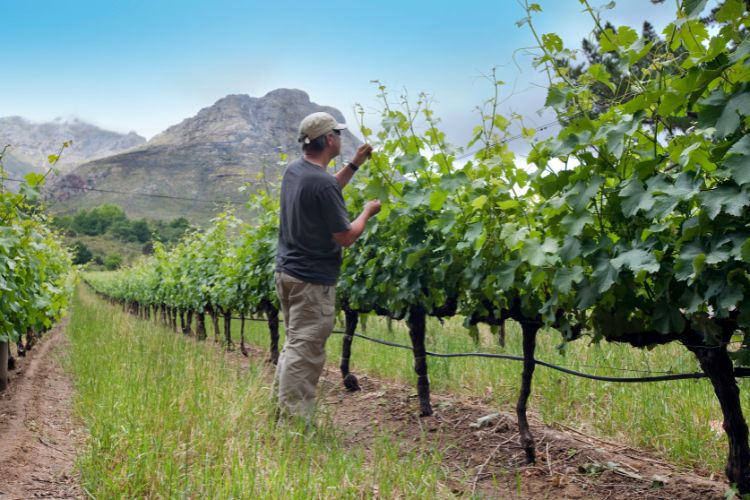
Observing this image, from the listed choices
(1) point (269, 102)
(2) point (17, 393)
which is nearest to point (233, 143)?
(1) point (269, 102)

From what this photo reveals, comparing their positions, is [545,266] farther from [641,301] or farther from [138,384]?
[138,384]

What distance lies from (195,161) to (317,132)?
132m

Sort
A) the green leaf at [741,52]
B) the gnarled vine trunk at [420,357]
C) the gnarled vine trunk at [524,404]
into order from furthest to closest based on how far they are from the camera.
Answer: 1. the gnarled vine trunk at [420,357]
2. the gnarled vine trunk at [524,404]
3. the green leaf at [741,52]

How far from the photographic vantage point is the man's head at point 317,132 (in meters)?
4.30

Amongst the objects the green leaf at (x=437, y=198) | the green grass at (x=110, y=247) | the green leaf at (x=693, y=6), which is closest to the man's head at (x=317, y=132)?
the green leaf at (x=437, y=198)

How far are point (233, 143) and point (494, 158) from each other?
15639 cm

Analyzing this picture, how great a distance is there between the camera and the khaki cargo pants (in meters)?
4.34

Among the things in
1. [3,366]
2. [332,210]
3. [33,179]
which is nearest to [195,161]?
[3,366]

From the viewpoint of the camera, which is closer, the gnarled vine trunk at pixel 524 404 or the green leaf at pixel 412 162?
the gnarled vine trunk at pixel 524 404

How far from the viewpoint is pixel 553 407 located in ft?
16.5

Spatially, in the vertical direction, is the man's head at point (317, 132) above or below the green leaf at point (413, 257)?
above

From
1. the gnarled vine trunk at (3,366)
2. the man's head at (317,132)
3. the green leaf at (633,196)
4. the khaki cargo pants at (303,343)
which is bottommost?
the gnarled vine trunk at (3,366)

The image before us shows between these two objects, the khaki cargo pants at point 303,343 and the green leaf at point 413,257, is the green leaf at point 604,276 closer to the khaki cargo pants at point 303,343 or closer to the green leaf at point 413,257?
the green leaf at point 413,257

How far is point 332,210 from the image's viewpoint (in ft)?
13.5
